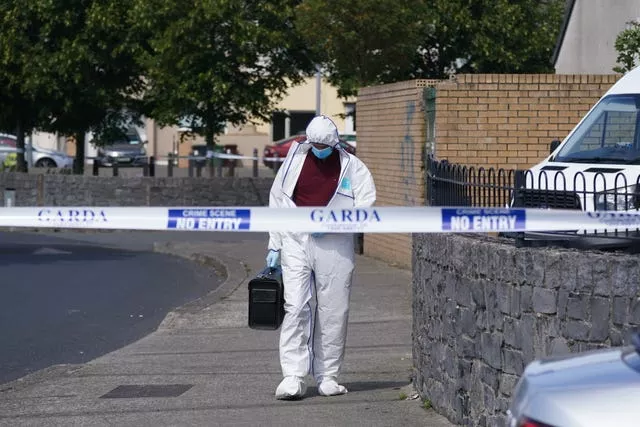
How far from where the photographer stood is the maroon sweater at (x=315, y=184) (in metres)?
8.70

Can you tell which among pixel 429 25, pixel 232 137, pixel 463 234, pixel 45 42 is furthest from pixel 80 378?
pixel 232 137

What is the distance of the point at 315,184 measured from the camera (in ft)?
28.6

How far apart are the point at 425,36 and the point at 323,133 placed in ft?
51.6

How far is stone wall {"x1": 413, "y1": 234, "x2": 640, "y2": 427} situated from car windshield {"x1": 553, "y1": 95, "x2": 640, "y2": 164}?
223cm

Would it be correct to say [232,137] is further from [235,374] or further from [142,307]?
[235,374]

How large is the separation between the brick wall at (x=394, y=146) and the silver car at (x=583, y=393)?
37.9 ft

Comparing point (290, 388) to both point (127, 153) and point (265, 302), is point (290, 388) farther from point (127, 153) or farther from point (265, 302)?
point (127, 153)

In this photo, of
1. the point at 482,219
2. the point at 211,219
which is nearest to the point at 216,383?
the point at 211,219

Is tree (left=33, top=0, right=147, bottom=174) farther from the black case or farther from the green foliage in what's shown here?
the black case

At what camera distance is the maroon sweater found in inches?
342

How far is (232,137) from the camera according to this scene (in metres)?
60.2

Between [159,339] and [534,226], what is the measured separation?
5.91 meters

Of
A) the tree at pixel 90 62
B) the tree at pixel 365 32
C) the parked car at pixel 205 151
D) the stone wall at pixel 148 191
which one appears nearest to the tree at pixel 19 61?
the tree at pixel 90 62

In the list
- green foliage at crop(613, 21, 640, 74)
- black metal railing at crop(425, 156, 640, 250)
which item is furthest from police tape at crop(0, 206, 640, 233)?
green foliage at crop(613, 21, 640, 74)
